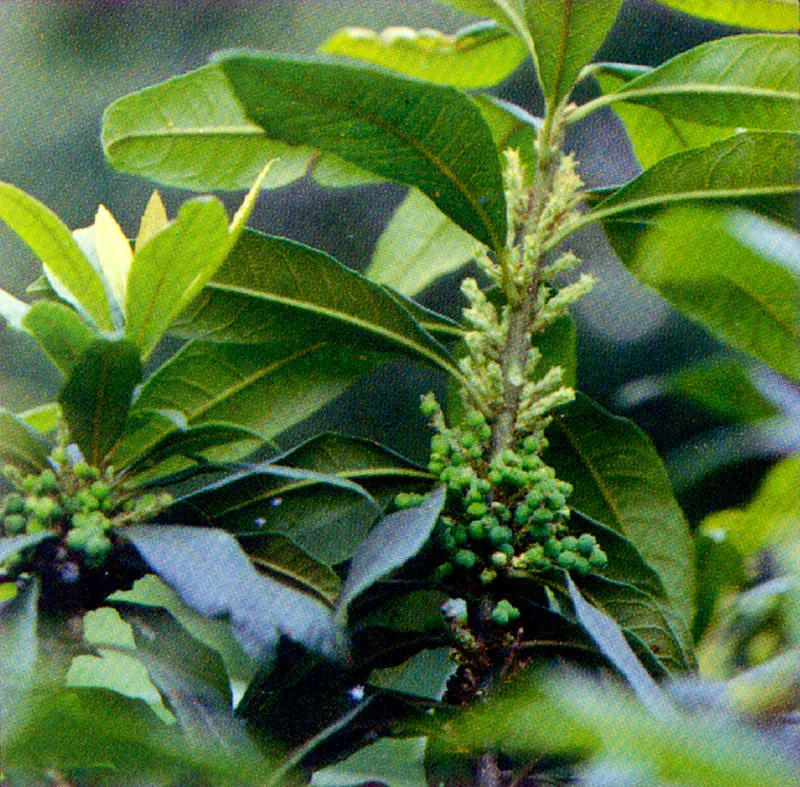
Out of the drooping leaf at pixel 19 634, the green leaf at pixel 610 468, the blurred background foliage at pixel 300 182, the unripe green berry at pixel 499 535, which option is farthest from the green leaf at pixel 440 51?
the drooping leaf at pixel 19 634

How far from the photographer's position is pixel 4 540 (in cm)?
59

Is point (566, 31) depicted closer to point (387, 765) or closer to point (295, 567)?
point (295, 567)

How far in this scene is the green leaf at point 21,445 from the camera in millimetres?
634

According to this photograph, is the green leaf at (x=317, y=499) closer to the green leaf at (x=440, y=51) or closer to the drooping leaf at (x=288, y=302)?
the drooping leaf at (x=288, y=302)

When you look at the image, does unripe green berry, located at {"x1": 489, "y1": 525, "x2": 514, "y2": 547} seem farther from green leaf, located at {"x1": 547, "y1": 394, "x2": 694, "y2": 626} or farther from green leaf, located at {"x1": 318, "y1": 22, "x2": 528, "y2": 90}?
green leaf, located at {"x1": 318, "y1": 22, "x2": 528, "y2": 90}

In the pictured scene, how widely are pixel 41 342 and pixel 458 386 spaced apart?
33 centimetres

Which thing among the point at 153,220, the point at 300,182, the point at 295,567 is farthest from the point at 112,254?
the point at 300,182

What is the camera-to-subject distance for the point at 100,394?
645mm

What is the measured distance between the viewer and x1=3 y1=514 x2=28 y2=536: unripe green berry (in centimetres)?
62

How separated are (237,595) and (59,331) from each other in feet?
0.71

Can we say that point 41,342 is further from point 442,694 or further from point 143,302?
point 442,694

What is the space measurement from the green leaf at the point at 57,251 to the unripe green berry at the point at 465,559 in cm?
30

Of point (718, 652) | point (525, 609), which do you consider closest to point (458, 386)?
point (525, 609)

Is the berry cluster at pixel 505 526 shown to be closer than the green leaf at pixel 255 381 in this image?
Yes
